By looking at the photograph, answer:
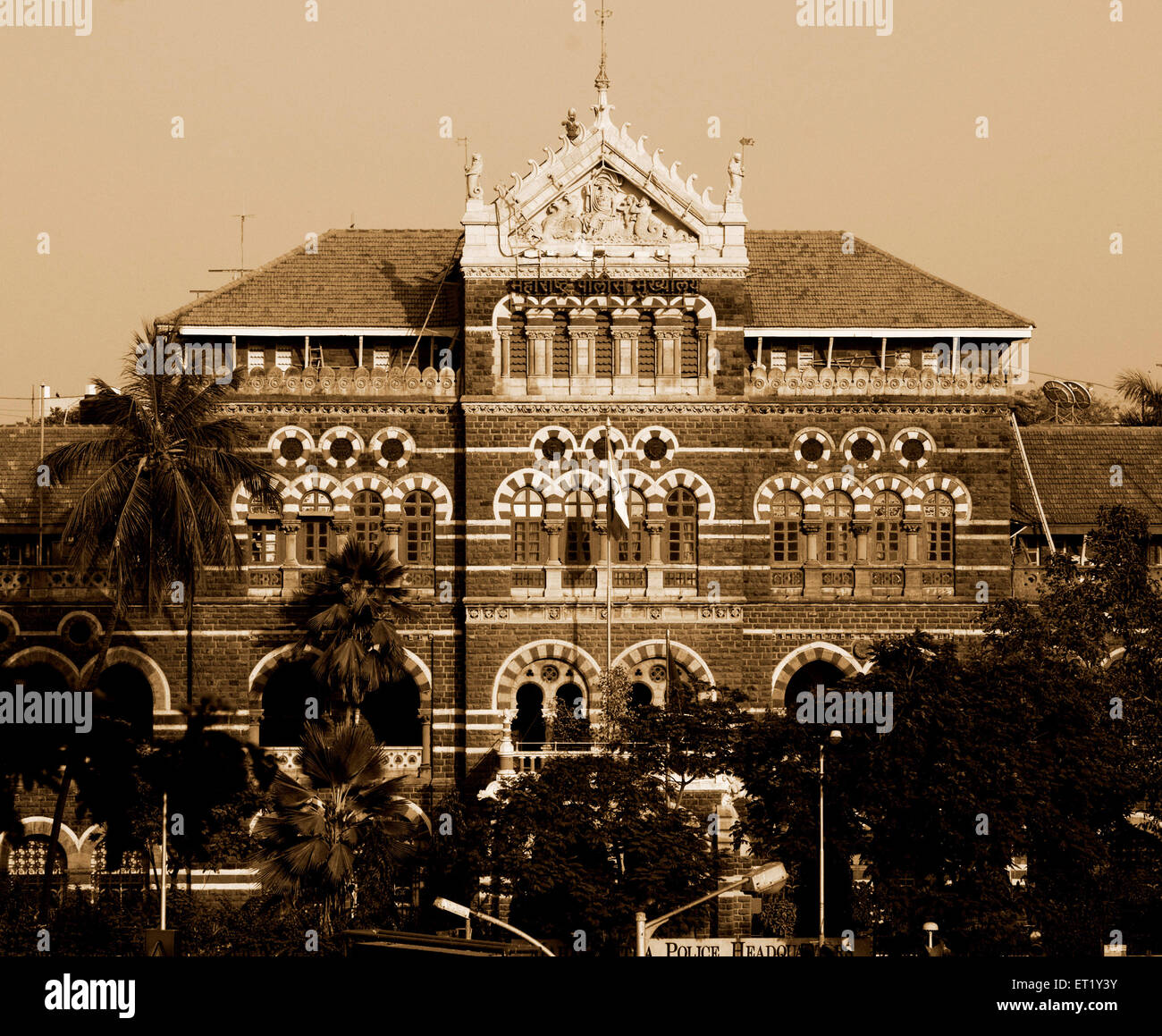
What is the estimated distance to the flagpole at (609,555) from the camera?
59.8m

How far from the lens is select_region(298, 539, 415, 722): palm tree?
57.4m

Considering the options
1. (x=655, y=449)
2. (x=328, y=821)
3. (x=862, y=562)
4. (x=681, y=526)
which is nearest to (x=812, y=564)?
(x=862, y=562)

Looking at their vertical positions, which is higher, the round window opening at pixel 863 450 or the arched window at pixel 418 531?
the round window opening at pixel 863 450

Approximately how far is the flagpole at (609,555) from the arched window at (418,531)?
4921mm

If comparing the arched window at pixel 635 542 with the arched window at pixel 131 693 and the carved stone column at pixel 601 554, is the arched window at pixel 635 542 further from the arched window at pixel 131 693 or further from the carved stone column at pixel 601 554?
the arched window at pixel 131 693

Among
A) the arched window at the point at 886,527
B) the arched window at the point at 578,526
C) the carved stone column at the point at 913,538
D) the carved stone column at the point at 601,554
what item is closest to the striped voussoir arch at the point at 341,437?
the arched window at the point at 578,526

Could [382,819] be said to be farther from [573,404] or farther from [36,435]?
[36,435]

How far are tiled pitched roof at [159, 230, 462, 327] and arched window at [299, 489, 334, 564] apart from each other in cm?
498

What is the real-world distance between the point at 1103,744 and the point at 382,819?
54.3 ft

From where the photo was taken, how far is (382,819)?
2042 inches

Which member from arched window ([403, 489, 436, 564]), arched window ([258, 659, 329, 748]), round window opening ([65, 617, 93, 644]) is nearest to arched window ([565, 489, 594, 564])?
arched window ([403, 489, 436, 564])

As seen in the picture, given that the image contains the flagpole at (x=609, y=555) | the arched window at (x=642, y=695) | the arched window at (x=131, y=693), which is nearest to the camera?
the flagpole at (x=609, y=555)

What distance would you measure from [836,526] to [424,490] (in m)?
11.4

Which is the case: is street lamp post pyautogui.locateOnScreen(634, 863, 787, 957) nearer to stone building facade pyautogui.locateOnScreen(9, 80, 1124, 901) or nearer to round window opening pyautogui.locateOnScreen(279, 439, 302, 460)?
stone building facade pyautogui.locateOnScreen(9, 80, 1124, 901)
